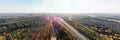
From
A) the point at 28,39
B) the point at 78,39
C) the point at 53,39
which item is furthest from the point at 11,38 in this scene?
the point at 78,39

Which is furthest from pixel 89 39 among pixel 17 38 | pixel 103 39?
pixel 17 38

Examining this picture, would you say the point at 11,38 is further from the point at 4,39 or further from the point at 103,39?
the point at 103,39

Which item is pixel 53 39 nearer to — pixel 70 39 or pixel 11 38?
pixel 70 39

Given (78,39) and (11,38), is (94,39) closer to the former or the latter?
(78,39)

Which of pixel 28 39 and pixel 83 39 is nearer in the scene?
pixel 28 39

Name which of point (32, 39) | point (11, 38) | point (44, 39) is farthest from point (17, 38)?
point (44, 39)

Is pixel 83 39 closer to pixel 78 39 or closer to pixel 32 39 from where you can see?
pixel 78 39

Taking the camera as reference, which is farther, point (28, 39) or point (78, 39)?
point (78, 39)
